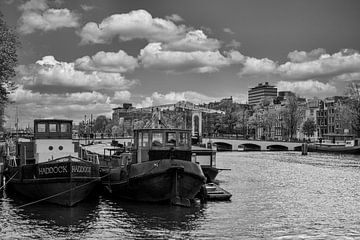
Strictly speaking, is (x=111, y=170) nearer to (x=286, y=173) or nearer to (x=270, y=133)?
(x=286, y=173)

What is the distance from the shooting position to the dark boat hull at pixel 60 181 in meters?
29.3

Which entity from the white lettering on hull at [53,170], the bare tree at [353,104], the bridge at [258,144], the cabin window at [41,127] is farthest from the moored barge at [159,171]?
the bridge at [258,144]

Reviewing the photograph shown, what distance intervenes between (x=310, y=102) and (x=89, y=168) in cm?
16085

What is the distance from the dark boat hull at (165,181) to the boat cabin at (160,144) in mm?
1067

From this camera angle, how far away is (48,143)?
35.4m

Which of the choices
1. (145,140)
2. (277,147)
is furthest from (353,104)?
(145,140)

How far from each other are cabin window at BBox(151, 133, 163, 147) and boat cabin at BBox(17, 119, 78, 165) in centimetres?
694

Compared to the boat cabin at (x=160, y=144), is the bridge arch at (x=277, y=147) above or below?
below

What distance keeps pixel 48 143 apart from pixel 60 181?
6.85 metres

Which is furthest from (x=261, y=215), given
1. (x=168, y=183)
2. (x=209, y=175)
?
(x=209, y=175)

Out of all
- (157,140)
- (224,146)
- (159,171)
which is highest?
(157,140)

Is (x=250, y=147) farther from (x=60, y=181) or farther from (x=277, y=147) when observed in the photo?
(x=60, y=181)

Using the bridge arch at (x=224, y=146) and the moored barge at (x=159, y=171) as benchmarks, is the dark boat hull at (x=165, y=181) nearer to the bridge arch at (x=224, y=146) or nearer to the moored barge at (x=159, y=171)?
the moored barge at (x=159, y=171)

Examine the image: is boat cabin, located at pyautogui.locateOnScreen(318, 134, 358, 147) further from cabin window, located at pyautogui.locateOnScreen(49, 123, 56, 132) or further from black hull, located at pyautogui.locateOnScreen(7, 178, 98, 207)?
black hull, located at pyautogui.locateOnScreen(7, 178, 98, 207)
